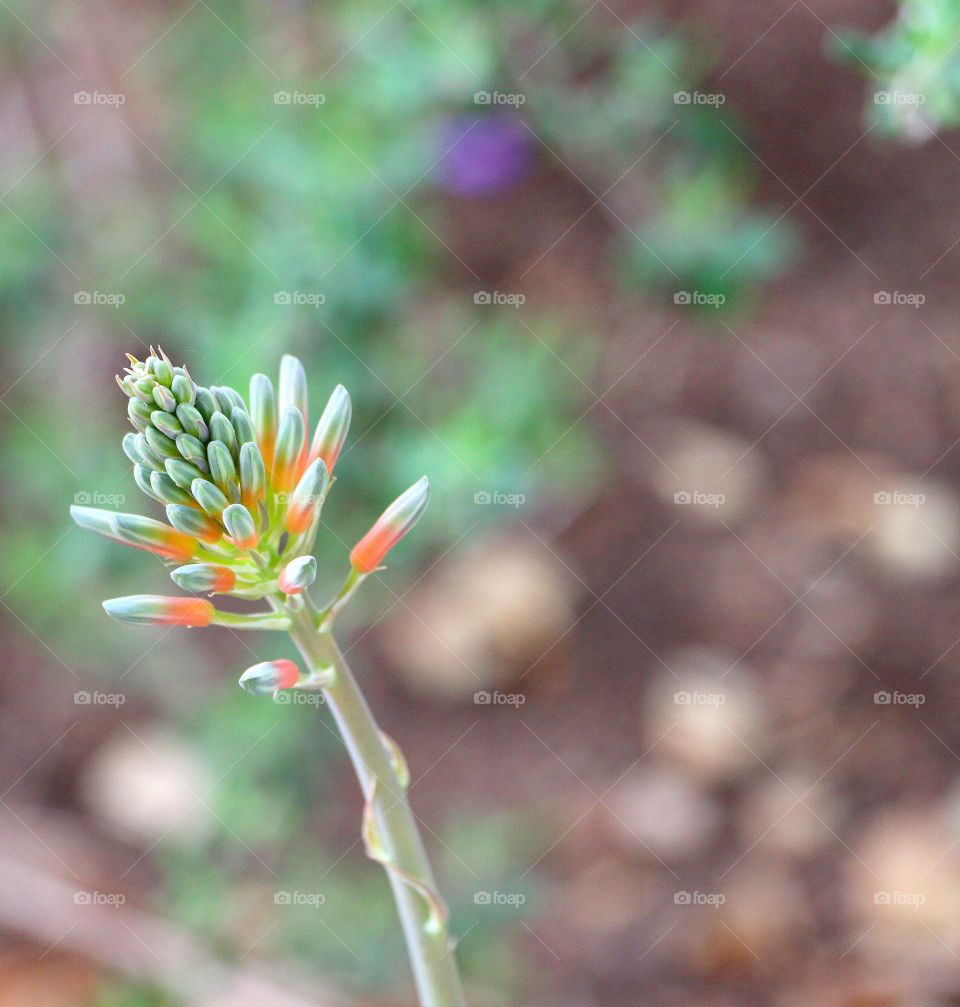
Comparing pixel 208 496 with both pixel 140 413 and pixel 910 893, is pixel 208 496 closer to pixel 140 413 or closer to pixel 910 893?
pixel 140 413

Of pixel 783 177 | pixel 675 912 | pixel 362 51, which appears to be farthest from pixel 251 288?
pixel 675 912

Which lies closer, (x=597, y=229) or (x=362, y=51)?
(x=362, y=51)

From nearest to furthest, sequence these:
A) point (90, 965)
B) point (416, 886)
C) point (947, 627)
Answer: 1. point (416, 886)
2. point (90, 965)
3. point (947, 627)

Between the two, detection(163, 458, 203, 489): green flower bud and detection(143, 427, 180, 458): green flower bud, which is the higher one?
detection(143, 427, 180, 458): green flower bud

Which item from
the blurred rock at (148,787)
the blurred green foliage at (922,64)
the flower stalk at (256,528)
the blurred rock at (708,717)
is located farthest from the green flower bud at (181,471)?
the blurred rock at (708,717)

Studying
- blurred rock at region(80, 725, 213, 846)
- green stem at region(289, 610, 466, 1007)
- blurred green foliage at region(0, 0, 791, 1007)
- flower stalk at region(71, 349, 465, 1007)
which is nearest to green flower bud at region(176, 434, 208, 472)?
flower stalk at region(71, 349, 465, 1007)

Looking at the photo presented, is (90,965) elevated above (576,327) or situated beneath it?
situated beneath

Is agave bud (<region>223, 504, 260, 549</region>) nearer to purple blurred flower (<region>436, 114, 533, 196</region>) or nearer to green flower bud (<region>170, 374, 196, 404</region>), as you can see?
green flower bud (<region>170, 374, 196, 404</region>)

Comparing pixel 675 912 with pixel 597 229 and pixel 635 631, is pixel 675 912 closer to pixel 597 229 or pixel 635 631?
pixel 635 631
